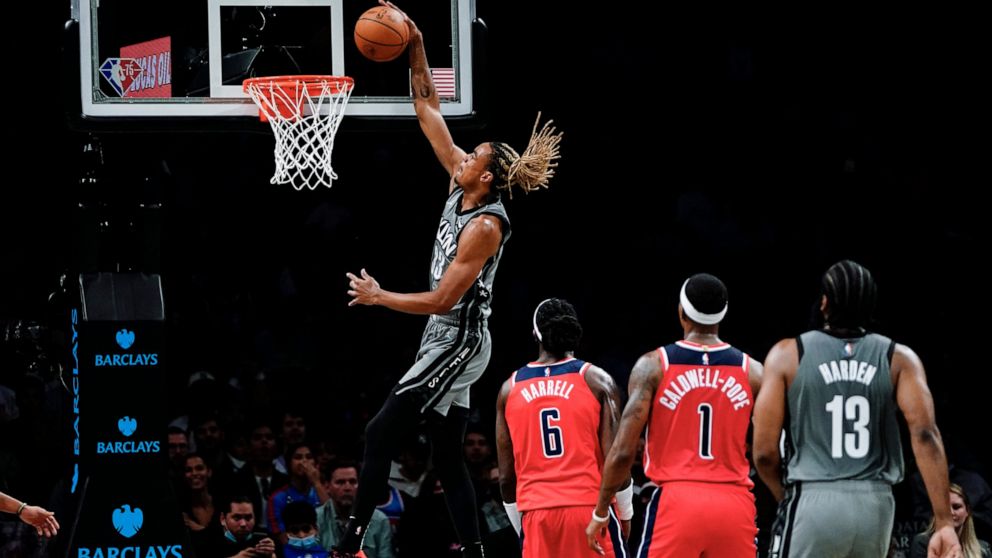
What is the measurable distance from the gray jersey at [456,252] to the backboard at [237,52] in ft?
2.84

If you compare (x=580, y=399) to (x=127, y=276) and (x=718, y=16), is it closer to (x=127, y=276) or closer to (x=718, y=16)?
(x=127, y=276)

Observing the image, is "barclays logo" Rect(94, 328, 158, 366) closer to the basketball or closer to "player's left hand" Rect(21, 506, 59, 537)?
"player's left hand" Rect(21, 506, 59, 537)

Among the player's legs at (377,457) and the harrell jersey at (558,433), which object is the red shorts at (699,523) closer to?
the harrell jersey at (558,433)

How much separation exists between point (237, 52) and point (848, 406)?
4.02 meters

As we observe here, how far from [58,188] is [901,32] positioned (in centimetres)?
769

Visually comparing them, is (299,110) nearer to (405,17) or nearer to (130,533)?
(405,17)

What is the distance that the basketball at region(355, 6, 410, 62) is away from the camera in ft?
24.8

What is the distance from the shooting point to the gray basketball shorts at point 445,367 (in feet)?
23.7

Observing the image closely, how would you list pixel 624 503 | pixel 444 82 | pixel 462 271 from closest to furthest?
1. pixel 462 271
2. pixel 624 503
3. pixel 444 82

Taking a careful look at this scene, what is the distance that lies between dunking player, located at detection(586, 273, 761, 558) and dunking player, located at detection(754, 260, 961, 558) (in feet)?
2.75

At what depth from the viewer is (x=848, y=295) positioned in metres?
5.53

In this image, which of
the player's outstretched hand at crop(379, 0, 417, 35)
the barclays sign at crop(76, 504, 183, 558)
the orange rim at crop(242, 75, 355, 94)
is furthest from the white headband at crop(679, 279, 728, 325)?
the barclays sign at crop(76, 504, 183, 558)

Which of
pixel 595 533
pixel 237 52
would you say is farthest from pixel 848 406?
pixel 237 52

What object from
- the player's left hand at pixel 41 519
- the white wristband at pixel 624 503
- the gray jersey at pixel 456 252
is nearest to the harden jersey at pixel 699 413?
the white wristband at pixel 624 503
